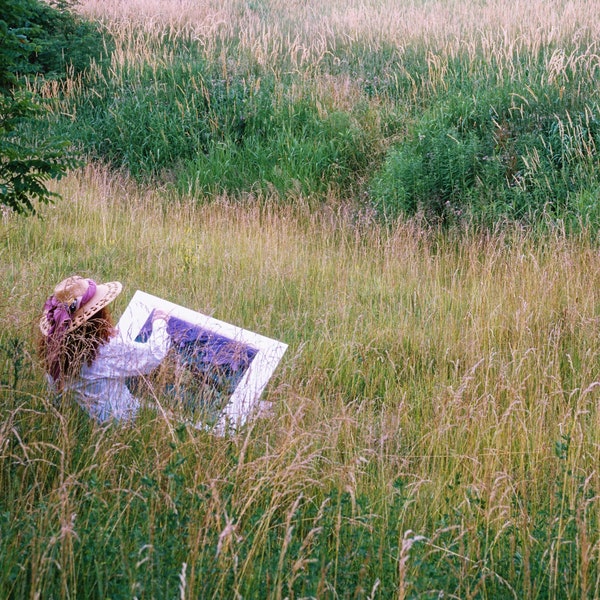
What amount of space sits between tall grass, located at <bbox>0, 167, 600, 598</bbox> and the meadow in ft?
0.07

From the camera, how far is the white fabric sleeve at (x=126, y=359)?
11.4ft

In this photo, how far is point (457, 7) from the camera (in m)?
13.7

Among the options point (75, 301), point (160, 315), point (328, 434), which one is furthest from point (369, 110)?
point (328, 434)

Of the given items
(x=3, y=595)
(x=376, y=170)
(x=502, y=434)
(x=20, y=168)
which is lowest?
(x=376, y=170)

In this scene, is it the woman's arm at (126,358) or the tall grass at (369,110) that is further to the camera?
the tall grass at (369,110)

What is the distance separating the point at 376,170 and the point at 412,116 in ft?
4.35

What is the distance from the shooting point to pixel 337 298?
5184mm

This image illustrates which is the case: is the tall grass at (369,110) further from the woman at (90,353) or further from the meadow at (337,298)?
the woman at (90,353)

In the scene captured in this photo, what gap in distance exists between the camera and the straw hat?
11.5 ft

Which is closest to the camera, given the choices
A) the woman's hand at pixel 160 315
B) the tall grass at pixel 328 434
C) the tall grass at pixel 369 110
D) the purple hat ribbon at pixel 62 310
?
the tall grass at pixel 328 434

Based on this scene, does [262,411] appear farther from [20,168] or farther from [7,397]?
[20,168]

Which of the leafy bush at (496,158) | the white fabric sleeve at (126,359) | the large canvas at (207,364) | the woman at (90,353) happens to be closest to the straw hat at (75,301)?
the woman at (90,353)

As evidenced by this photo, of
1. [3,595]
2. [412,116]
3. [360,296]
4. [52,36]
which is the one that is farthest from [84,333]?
[52,36]

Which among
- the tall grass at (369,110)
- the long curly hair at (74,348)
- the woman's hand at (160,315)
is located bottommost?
the tall grass at (369,110)
